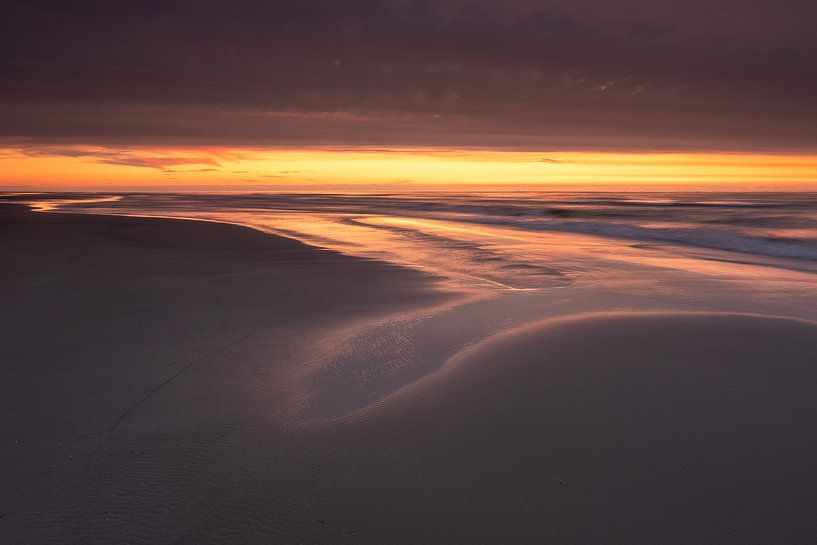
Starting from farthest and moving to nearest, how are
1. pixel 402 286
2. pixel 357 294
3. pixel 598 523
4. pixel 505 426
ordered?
pixel 402 286, pixel 357 294, pixel 505 426, pixel 598 523

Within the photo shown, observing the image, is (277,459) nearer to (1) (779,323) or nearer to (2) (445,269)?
(1) (779,323)

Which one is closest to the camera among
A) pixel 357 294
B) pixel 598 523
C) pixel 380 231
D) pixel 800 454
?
pixel 598 523

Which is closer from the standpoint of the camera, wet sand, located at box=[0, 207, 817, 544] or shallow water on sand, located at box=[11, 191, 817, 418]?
wet sand, located at box=[0, 207, 817, 544]

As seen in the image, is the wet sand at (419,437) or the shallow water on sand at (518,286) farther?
the shallow water on sand at (518,286)

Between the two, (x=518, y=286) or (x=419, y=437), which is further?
(x=518, y=286)

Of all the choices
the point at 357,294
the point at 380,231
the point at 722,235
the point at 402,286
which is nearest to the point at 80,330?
the point at 357,294

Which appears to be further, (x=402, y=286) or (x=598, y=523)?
(x=402, y=286)

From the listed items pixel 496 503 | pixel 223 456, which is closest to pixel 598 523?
pixel 496 503
